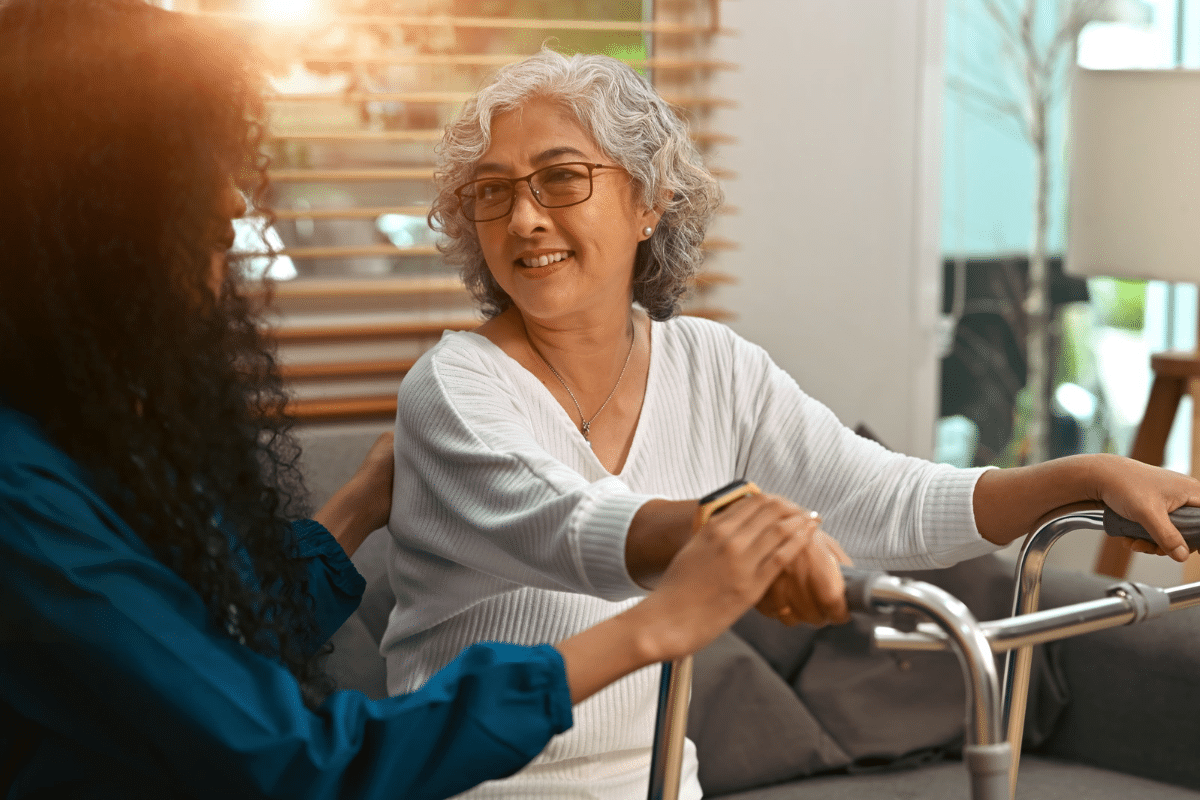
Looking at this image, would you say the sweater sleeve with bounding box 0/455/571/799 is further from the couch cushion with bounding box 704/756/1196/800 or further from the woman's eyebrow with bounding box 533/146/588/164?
the couch cushion with bounding box 704/756/1196/800

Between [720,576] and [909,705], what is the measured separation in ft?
4.48

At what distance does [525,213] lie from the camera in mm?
1340

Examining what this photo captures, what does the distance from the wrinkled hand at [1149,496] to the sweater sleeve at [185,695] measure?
69 centimetres

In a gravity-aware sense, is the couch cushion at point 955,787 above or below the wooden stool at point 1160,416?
below

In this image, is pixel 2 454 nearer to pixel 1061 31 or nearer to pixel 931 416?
pixel 931 416

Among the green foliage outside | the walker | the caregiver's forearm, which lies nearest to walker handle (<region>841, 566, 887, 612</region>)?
the walker

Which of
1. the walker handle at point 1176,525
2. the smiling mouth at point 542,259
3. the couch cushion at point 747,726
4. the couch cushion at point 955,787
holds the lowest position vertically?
the couch cushion at point 955,787

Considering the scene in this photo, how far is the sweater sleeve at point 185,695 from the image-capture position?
77cm

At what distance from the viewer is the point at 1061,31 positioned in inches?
129

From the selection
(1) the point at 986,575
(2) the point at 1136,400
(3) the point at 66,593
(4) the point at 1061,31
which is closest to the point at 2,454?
(3) the point at 66,593

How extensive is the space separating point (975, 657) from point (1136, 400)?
310 cm

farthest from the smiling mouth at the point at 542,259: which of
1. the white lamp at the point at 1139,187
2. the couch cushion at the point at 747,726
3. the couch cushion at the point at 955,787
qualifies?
the white lamp at the point at 1139,187

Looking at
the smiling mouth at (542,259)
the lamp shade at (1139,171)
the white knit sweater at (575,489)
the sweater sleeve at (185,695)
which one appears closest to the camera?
the sweater sleeve at (185,695)

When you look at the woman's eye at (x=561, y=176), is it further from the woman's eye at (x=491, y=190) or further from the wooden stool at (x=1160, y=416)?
the wooden stool at (x=1160, y=416)
